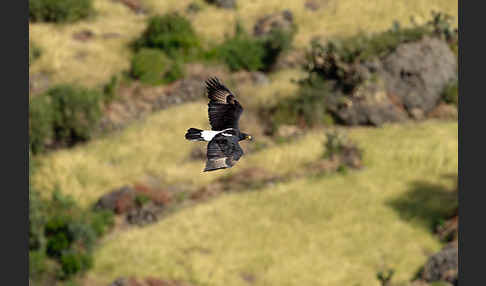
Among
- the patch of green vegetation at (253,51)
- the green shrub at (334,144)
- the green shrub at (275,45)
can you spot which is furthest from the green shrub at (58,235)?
the green shrub at (275,45)

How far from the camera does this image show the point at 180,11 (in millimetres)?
65312

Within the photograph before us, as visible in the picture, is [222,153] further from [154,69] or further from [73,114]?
[154,69]

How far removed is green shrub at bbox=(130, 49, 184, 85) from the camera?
55.2m

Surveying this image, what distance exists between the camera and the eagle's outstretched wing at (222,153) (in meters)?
16.5

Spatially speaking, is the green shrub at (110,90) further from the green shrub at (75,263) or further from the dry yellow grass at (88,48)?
the green shrub at (75,263)

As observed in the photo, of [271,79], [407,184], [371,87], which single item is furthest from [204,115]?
[407,184]

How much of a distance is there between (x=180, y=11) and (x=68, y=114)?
19.3 meters

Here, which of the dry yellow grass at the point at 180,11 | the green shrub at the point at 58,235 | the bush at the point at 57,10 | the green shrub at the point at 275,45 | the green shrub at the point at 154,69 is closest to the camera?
the green shrub at the point at 58,235

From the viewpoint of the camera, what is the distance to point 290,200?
135 feet

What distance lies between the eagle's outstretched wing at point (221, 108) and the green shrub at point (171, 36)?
3859 cm

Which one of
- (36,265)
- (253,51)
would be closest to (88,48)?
(253,51)

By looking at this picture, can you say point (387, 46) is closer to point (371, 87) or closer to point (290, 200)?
point (371, 87)

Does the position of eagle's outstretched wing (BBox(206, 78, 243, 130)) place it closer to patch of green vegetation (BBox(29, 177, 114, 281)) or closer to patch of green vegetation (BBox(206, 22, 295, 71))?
patch of green vegetation (BBox(29, 177, 114, 281))

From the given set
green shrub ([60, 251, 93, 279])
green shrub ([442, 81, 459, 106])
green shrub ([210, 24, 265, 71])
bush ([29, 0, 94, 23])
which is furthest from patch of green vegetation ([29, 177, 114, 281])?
bush ([29, 0, 94, 23])
